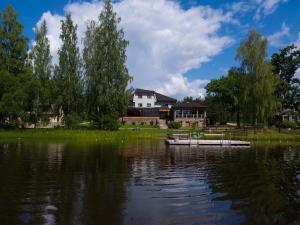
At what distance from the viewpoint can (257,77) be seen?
49062 millimetres

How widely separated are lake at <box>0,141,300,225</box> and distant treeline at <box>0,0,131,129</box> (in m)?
27.6

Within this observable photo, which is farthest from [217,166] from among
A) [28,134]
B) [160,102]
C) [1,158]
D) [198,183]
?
[160,102]

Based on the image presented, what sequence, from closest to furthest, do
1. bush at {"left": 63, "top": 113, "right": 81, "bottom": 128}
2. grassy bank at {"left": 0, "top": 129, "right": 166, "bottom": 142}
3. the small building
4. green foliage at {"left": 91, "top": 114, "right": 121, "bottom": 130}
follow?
grassy bank at {"left": 0, "top": 129, "right": 166, "bottom": 142} < green foliage at {"left": 91, "top": 114, "right": 121, "bottom": 130} < bush at {"left": 63, "top": 113, "right": 81, "bottom": 128} < the small building

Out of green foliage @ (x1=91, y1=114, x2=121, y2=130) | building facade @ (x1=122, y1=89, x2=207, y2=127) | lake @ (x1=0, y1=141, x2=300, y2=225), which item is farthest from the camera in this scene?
building facade @ (x1=122, y1=89, x2=207, y2=127)

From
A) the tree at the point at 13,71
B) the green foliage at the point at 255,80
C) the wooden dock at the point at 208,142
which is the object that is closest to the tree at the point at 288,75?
the green foliage at the point at 255,80

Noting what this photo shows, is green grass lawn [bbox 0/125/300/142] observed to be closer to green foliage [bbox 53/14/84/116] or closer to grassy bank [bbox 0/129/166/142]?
grassy bank [bbox 0/129/166/142]

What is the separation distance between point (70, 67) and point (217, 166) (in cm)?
3838

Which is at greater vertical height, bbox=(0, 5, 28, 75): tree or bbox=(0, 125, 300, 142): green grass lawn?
bbox=(0, 5, 28, 75): tree

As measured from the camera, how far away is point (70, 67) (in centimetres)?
5209

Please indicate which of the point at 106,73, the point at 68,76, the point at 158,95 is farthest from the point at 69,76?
the point at 158,95

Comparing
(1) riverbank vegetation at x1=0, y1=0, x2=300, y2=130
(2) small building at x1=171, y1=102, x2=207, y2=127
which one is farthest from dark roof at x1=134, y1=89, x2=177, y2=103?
(1) riverbank vegetation at x1=0, y1=0, x2=300, y2=130

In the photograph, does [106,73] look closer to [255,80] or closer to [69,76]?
[69,76]

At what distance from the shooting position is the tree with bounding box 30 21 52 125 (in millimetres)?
48219

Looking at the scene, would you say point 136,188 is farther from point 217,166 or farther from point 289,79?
point 289,79
